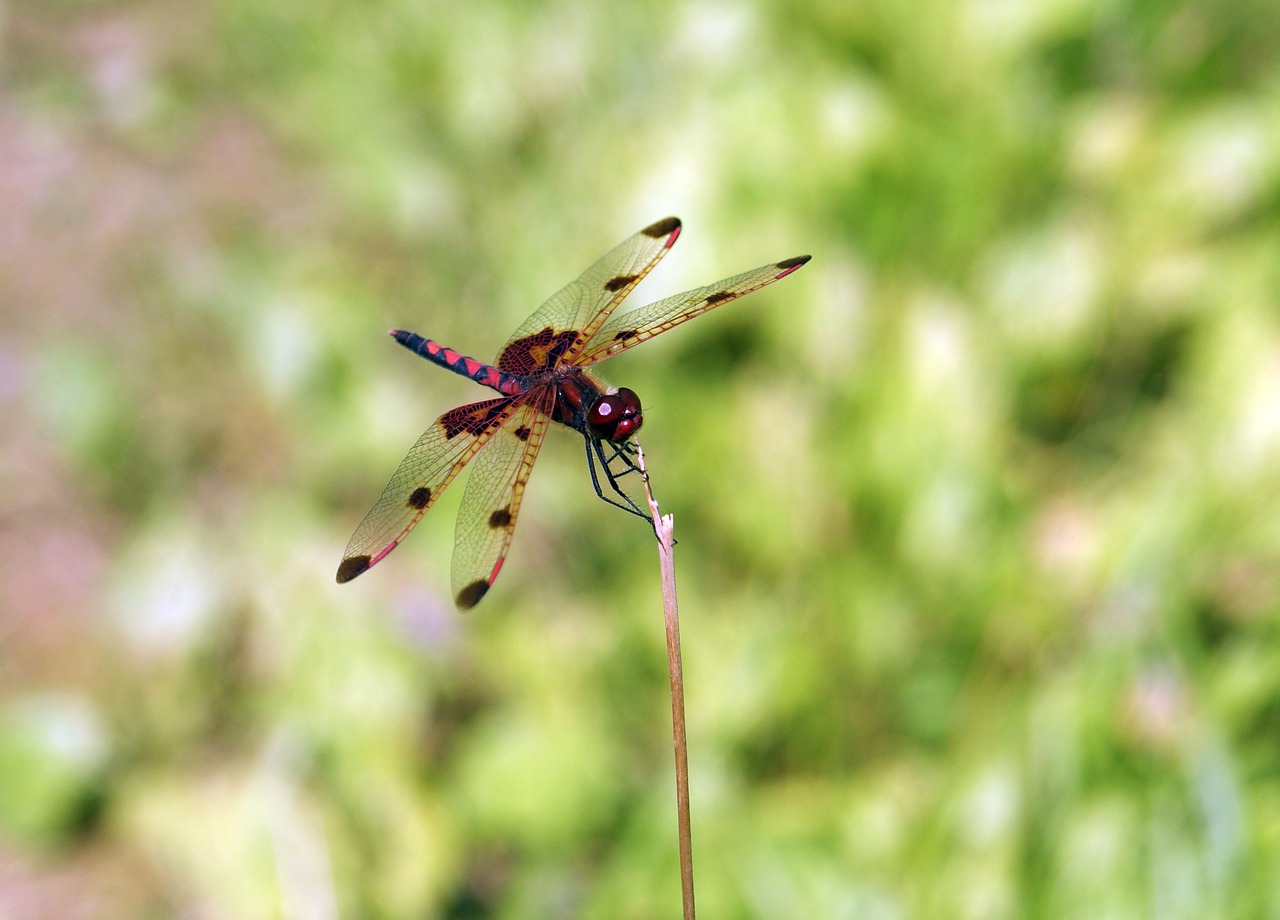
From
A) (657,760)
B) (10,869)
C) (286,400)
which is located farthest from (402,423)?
(10,869)

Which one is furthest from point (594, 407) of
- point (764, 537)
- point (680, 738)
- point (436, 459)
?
point (764, 537)

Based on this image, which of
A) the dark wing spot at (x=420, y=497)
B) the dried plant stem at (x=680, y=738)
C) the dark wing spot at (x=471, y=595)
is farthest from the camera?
the dark wing spot at (x=420, y=497)

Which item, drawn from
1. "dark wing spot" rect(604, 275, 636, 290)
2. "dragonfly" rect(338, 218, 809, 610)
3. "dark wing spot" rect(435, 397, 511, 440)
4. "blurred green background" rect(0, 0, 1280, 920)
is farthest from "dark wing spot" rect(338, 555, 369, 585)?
"blurred green background" rect(0, 0, 1280, 920)

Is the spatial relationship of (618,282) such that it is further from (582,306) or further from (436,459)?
(436,459)

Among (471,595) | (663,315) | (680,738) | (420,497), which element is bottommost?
(680,738)

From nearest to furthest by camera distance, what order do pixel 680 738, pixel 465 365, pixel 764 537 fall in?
pixel 680 738 < pixel 465 365 < pixel 764 537

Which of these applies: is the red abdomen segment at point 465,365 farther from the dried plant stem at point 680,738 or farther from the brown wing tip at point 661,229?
the dried plant stem at point 680,738

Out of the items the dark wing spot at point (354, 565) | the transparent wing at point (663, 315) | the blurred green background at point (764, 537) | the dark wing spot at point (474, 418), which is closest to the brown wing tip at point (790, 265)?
the transparent wing at point (663, 315)

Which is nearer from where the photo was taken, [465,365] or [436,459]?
[436,459]
